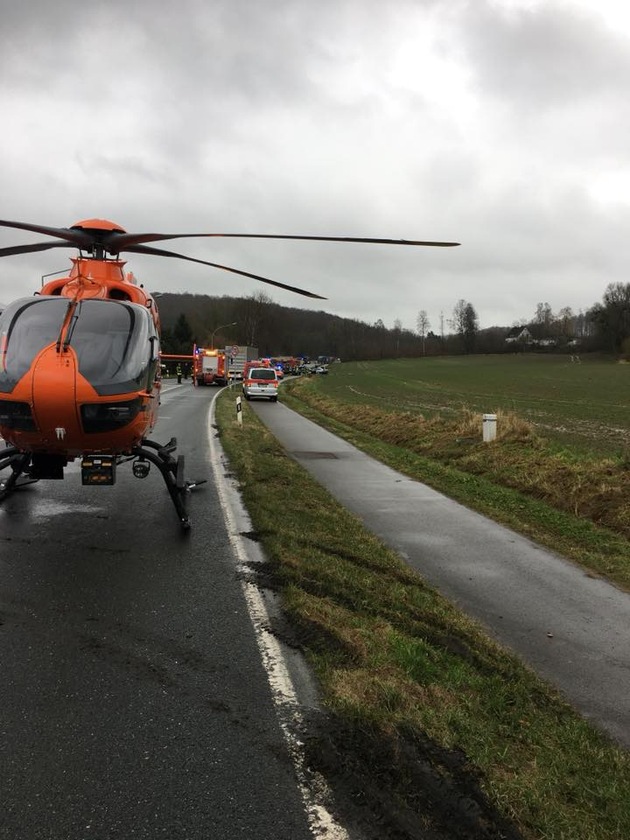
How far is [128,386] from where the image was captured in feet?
19.1

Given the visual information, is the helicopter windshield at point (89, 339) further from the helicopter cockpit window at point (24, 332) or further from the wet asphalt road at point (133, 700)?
the wet asphalt road at point (133, 700)

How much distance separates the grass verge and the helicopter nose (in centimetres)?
231

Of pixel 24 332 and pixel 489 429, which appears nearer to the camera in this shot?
pixel 24 332

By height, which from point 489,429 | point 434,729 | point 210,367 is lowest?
point 434,729

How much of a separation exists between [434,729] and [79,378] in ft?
13.7

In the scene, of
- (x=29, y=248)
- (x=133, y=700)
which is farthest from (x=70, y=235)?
(x=133, y=700)

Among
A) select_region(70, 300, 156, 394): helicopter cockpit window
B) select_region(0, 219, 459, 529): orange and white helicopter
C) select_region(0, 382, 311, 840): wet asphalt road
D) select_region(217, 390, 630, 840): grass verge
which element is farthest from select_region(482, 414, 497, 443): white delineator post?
select_region(70, 300, 156, 394): helicopter cockpit window

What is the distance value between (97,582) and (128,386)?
6.15 ft

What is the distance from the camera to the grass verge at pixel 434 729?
8.27 ft

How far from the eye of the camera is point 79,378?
5445 millimetres

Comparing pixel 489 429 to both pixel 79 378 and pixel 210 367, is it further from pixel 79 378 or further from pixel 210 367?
pixel 210 367

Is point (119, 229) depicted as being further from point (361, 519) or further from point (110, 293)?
point (361, 519)

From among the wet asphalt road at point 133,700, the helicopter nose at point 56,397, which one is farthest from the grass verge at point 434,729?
the helicopter nose at point 56,397

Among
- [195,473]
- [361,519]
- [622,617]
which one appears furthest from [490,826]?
[195,473]
